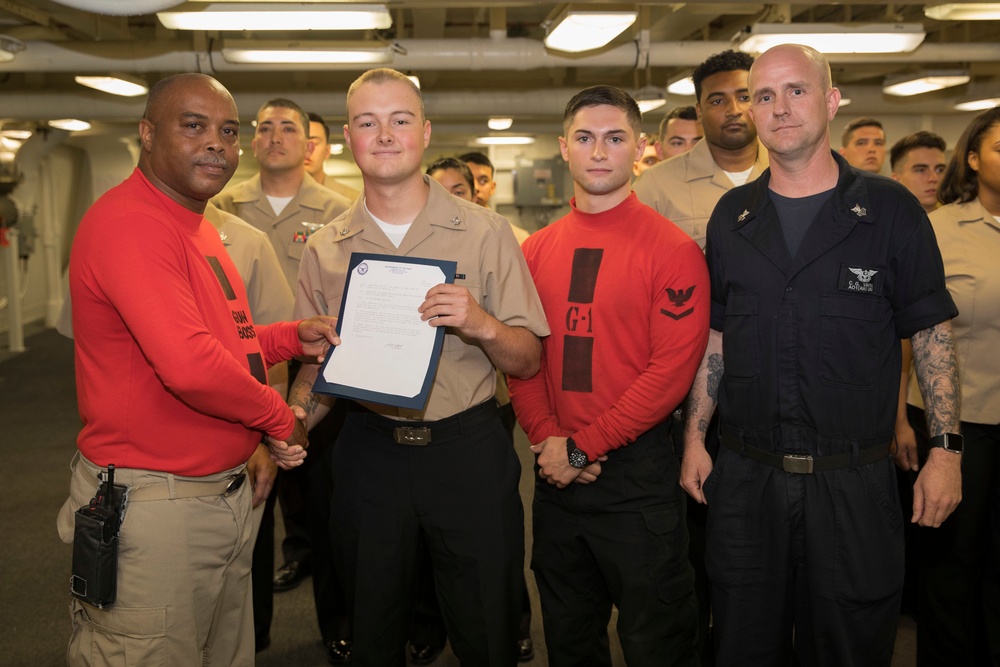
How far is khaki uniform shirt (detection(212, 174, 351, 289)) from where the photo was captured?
364 centimetres

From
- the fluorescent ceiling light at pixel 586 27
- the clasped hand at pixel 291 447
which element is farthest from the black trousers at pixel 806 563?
the fluorescent ceiling light at pixel 586 27

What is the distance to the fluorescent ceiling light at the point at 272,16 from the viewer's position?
406 cm

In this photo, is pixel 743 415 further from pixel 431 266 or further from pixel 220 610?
pixel 220 610

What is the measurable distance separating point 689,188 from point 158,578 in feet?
7.35

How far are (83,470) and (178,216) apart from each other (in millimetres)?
685

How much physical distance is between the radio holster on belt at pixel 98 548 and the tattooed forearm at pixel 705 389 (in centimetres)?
160

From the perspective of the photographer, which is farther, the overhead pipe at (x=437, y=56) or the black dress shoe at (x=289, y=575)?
the overhead pipe at (x=437, y=56)

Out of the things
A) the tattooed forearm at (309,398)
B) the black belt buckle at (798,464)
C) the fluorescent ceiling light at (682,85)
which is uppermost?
the fluorescent ceiling light at (682,85)

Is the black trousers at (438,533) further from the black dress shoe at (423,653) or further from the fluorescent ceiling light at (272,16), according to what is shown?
the fluorescent ceiling light at (272,16)

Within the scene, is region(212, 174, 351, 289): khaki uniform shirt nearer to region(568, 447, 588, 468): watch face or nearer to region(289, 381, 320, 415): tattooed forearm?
region(289, 381, 320, 415): tattooed forearm

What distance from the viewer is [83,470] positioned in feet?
6.21

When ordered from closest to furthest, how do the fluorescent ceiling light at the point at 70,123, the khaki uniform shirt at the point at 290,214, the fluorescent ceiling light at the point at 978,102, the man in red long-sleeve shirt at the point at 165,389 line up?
the man in red long-sleeve shirt at the point at 165,389 → the khaki uniform shirt at the point at 290,214 → the fluorescent ceiling light at the point at 978,102 → the fluorescent ceiling light at the point at 70,123

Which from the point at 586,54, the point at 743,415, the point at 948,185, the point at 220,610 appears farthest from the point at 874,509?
the point at 586,54

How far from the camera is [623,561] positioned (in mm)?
2232
